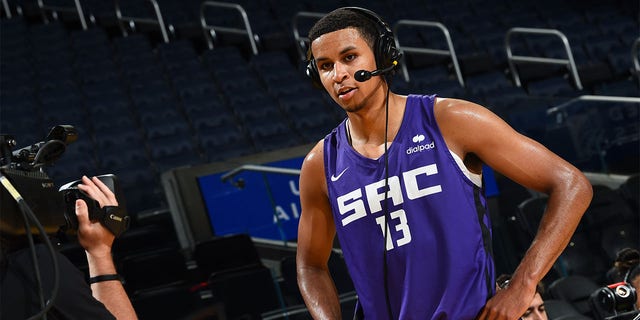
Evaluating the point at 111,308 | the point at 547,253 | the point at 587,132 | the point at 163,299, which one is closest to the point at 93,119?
the point at 163,299

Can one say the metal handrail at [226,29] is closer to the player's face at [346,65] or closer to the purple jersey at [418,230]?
the player's face at [346,65]

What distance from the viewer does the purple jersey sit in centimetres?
187

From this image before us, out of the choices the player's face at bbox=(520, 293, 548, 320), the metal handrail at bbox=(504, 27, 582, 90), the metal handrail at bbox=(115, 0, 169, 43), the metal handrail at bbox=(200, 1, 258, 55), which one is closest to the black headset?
the player's face at bbox=(520, 293, 548, 320)

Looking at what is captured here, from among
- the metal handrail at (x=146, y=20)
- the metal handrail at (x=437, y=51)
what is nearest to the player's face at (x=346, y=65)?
the metal handrail at (x=437, y=51)

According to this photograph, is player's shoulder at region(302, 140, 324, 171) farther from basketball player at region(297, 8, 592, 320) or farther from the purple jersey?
the purple jersey

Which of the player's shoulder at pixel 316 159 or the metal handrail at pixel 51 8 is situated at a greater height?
the metal handrail at pixel 51 8

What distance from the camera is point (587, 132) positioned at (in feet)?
21.6

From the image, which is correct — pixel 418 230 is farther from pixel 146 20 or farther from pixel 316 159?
pixel 146 20

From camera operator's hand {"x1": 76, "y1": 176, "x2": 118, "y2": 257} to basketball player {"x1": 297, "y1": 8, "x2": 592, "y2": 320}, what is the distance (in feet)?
1.70

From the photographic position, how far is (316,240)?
7.20ft

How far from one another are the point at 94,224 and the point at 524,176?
3.25 feet

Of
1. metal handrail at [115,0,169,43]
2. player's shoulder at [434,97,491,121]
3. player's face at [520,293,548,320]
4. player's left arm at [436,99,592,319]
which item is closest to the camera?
player's left arm at [436,99,592,319]

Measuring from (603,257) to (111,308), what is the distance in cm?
470

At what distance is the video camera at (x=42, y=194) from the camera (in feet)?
6.01
